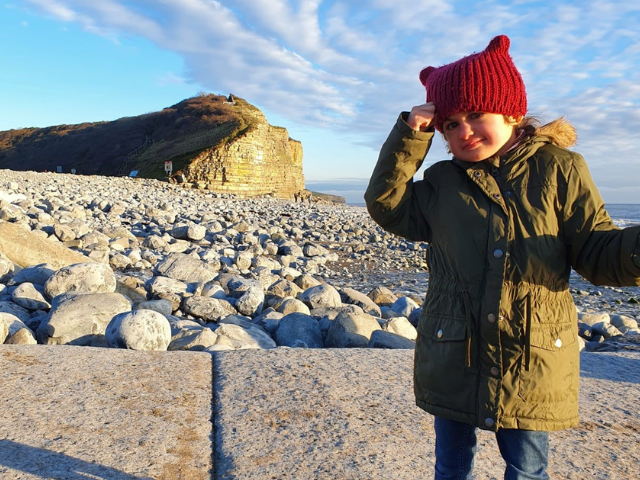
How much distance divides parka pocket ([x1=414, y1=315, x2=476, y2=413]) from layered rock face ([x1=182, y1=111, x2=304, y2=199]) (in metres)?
24.9

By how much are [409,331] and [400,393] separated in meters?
1.53

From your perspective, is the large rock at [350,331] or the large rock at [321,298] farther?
the large rock at [321,298]

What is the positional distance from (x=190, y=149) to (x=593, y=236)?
2989cm

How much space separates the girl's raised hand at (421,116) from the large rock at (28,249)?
417cm

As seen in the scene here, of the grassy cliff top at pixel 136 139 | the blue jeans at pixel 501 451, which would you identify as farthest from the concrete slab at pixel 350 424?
the grassy cliff top at pixel 136 139

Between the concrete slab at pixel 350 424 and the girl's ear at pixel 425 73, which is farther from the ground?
the girl's ear at pixel 425 73

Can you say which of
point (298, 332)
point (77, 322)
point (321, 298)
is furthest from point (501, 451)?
point (321, 298)

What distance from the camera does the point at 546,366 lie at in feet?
4.77

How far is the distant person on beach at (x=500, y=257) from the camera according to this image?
146 cm

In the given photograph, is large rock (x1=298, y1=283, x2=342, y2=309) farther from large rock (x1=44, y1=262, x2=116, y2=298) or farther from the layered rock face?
the layered rock face

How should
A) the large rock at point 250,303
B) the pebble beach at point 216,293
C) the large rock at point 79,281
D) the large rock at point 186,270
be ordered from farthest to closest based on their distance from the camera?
the large rock at point 186,270 → the large rock at point 250,303 → the large rock at point 79,281 → the pebble beach at point 216,293

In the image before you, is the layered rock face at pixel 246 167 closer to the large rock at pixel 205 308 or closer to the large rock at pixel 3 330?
the large rock at pixel 205 308

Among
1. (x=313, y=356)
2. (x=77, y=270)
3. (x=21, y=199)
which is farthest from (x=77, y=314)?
(x=21, y=199)

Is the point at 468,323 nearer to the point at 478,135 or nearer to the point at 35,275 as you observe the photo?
the point at 478,135
